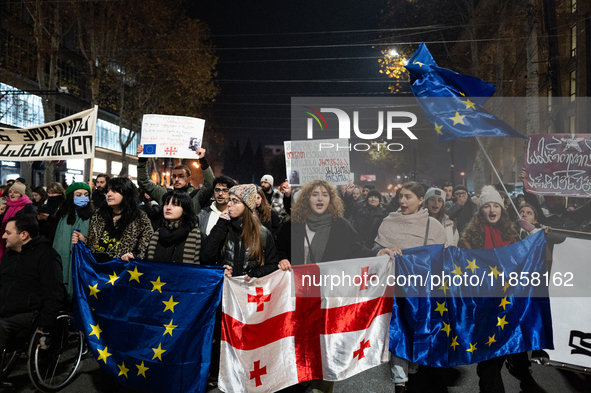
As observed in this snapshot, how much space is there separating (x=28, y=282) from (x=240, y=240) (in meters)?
2.06

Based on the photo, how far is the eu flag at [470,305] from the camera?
3.80 meters

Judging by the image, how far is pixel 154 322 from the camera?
3684mm

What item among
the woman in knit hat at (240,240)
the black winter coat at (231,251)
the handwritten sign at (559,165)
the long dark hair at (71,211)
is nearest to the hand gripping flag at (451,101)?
the handwritten sign at (559,165)

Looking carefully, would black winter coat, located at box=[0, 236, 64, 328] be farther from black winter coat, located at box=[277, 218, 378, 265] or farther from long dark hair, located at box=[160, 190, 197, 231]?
black winter coat, located at box=[277, 218, 378, 265]

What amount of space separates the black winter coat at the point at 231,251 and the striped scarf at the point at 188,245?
205 millimetres

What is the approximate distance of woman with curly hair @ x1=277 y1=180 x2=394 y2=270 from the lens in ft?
14.0

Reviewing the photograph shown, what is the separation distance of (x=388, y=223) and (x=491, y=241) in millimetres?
1089

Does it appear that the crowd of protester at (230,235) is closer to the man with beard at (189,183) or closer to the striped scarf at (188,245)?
the striped scarf at (188,245)

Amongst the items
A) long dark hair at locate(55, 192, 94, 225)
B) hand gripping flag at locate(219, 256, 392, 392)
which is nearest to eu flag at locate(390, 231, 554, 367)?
hand gripping flag at locate(219, 256, 392, 392)

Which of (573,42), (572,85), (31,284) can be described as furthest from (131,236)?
(572,85)

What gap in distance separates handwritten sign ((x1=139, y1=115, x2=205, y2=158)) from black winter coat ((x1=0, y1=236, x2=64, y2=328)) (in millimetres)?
3034

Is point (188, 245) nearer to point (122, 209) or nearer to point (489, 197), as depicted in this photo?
point (122, 209)

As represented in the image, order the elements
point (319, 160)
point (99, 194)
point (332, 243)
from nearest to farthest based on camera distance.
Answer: point (332, 243) → point (99, 194) → point (319, 160)

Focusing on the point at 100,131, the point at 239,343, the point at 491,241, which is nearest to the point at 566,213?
the point at 491,241
